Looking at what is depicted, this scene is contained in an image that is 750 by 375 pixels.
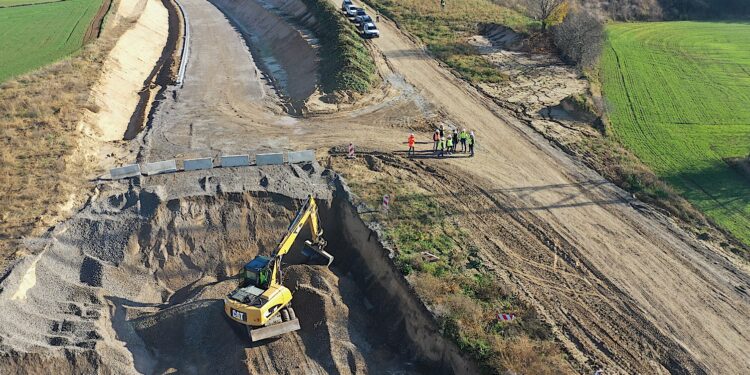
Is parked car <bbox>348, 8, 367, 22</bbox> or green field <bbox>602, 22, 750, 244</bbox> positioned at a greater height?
parked car <bbox>348, 8, 367, 22</bbox>

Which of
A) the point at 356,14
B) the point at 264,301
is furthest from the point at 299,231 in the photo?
the point at 356,14

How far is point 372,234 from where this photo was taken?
23.5m

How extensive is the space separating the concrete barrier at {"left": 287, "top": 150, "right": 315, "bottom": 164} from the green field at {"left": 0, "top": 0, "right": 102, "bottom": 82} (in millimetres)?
26607

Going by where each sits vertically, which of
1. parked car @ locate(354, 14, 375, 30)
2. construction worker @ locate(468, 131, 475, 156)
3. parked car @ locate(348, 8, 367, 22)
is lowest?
construction worker @ locate(468, 131, 475, 156)

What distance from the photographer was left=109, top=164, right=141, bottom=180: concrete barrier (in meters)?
26.7

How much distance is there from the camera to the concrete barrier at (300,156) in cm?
2825

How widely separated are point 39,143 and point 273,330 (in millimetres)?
18507

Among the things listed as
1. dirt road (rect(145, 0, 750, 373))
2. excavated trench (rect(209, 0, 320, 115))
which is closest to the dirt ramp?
dirt road (rect(145, 0, 750, 373))

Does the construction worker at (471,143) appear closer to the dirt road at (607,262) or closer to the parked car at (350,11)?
the dirt road at (607,262)

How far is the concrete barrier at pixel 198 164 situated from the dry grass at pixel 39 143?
487 centimetres

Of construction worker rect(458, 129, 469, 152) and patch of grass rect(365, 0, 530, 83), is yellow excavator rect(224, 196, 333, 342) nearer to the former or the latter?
construction worker rect(458, 129, 469, 152)

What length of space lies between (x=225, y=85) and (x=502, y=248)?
26.1 meters

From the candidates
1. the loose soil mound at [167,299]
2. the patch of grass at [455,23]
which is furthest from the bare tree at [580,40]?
the loose soil mound at [167,299]

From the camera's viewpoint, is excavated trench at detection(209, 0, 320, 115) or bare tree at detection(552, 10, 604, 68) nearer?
Result: excavated trench at detection(209, 0, 320, 115)
